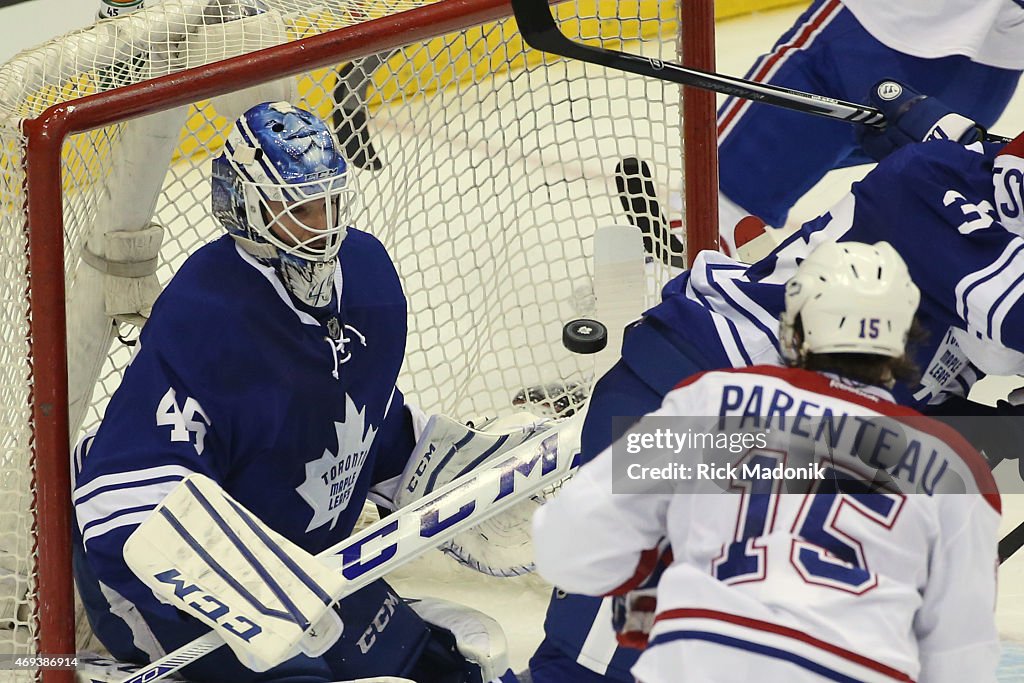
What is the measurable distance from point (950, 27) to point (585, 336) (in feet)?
4.24

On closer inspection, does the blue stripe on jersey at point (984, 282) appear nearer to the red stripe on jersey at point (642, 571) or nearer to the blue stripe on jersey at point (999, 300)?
the blue stripe on jersey at point (999, 300)

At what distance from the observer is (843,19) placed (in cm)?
318

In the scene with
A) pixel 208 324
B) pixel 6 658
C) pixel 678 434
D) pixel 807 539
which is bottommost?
pixel 6 658

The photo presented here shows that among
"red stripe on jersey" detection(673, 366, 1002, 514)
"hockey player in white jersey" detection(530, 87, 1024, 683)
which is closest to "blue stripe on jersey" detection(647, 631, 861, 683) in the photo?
"red stripe on jersey" detection(673, 366, 1002, 514)

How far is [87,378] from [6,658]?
1.37 feet

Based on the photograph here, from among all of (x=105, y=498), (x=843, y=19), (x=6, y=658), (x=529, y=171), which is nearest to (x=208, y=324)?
(x=105, y=498)

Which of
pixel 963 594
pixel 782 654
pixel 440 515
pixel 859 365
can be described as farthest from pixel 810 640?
pixel 440 515

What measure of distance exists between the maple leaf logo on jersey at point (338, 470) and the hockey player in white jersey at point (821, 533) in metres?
0.64

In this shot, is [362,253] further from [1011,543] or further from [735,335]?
[1011,543]

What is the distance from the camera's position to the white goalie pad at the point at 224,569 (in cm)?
193

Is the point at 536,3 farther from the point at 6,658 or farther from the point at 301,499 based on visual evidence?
the point at 6,658

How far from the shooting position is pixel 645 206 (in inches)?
107

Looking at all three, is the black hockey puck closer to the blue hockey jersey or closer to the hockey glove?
the blue hockey jersey

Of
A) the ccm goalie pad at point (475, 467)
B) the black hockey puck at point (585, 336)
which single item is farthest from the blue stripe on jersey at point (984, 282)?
the ccm goalie pad at point (475, 467)
